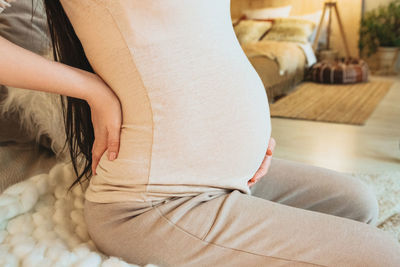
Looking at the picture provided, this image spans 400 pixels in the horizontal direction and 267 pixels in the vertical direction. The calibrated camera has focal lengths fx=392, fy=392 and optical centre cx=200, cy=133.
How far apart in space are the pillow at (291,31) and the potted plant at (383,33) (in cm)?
73

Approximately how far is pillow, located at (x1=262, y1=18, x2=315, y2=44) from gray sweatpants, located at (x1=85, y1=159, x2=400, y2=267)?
445cm

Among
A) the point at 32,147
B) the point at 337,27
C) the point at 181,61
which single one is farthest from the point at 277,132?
the point at 337,27

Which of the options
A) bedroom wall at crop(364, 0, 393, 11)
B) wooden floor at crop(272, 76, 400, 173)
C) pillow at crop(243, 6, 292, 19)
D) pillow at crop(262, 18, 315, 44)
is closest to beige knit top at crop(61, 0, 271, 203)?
wooden floor at crop(272, 76, 400, 173)

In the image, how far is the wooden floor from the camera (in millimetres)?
2123

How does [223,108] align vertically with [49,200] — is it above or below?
above

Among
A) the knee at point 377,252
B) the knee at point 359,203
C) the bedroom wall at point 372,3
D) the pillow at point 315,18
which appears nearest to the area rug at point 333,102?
the pillow at point 315,18

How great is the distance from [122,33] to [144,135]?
0.53 feet

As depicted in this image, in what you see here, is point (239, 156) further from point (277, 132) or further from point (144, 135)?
point (277, 132)

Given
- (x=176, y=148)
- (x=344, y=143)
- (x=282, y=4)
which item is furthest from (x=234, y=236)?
(x=282, y=4)

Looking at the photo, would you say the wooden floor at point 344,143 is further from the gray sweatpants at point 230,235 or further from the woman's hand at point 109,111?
the woman's hand at point 109,111

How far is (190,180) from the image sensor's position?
25.2 inches

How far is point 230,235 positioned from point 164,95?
0.24 m

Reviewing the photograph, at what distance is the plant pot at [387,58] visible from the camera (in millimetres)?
4926

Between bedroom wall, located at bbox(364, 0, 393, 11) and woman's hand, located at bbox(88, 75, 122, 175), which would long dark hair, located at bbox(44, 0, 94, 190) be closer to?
woman's hand, located at bbox(88, 75, 122, 175)
